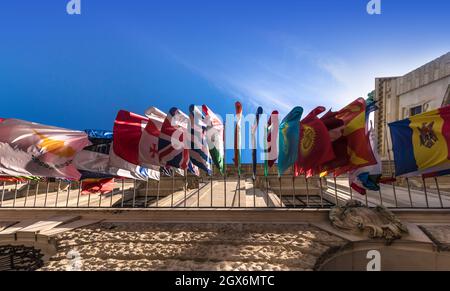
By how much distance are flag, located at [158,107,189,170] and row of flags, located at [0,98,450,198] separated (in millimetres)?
34

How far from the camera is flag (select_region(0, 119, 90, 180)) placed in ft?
23.9

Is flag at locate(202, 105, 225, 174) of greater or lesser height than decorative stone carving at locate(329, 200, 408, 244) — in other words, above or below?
above

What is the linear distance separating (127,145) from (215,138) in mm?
3241

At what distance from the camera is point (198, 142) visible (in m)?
6.79

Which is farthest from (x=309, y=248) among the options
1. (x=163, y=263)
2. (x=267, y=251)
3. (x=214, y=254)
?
(x=163, y=263)

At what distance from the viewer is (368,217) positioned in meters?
5.61

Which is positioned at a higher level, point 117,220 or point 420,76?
point 420,76

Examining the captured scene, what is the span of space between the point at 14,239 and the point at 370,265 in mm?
10246

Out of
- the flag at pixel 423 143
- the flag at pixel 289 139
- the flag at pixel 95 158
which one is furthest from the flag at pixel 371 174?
the flag at pixel 95 158

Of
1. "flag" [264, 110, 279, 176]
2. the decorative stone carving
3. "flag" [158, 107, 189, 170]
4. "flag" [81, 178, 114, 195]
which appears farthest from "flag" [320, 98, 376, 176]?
"flag" [81, 178, 114, 195]

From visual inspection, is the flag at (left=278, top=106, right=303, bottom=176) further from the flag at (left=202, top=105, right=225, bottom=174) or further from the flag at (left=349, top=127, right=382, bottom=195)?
the flag at (left=349, top=127, right=382, bottom=195)

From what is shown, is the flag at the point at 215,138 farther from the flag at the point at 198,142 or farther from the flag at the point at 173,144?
the flag at the point at 173,144

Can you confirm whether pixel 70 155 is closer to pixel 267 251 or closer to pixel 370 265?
pixel 267 251

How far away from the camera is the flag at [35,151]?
7.30 metres
